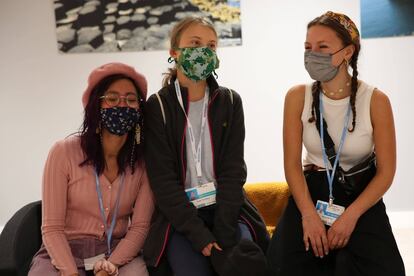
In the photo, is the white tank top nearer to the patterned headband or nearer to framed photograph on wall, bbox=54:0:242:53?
the patterned headband

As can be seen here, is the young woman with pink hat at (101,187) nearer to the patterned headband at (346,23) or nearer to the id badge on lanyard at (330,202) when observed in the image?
the id badge on lanyard at (330,202)

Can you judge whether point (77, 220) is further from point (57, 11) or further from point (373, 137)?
point (57, 11)

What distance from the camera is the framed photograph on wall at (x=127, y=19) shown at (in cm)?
349

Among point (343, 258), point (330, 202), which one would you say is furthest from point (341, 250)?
point (330, 202)

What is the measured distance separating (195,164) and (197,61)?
1.63 feet

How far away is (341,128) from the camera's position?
79.4 inches

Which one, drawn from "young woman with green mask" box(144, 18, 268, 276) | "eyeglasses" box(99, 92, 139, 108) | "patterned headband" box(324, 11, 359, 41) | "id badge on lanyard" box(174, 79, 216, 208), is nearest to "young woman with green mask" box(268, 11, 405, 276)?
"patterned headband" box(324, 11, 359, 41)

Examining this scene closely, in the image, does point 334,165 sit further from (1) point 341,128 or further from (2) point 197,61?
(2) point 197,61

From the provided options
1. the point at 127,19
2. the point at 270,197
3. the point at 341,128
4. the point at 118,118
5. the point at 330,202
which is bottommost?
the point at 270,197

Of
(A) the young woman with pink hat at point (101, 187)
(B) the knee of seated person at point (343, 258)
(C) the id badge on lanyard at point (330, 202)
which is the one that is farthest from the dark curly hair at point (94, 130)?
(B) the knee of seated person at point (343, 258)

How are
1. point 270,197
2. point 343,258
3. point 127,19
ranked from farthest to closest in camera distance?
point 127,19 → point 270,197 → point 343,258

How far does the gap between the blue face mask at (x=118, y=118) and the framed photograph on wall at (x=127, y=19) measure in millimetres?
1739

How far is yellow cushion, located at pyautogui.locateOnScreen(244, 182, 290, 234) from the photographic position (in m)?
2.80

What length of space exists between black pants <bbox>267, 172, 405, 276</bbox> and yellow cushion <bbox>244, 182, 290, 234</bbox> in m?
0.73
